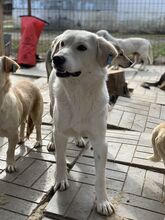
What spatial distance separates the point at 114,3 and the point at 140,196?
12.6 m

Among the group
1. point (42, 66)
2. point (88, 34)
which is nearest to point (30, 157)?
point (88, 34)

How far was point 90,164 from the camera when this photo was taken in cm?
350

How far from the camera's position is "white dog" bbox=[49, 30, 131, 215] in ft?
8.56

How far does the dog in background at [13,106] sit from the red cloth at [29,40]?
5.04m

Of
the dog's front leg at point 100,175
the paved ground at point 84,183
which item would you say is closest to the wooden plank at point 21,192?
the paved ground at point 84,183

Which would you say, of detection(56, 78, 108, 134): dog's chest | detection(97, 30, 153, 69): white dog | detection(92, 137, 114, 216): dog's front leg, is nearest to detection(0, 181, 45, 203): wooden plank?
detection(92, 137, 114, 216): dog's front leg

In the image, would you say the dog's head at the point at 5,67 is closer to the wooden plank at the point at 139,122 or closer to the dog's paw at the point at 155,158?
the dog's paw at the point at 155,158

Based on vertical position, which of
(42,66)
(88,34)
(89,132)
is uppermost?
(88,34)

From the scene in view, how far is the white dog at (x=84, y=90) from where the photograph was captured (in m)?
2.61

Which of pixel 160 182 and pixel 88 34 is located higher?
pixel 88 34

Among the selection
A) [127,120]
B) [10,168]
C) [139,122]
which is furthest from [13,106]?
[139,122]

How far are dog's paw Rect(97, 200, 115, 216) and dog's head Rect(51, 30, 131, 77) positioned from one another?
1.08 meters

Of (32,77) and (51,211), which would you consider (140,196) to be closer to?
(51,211)

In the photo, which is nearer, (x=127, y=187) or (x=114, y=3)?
(x=127, y=187)
